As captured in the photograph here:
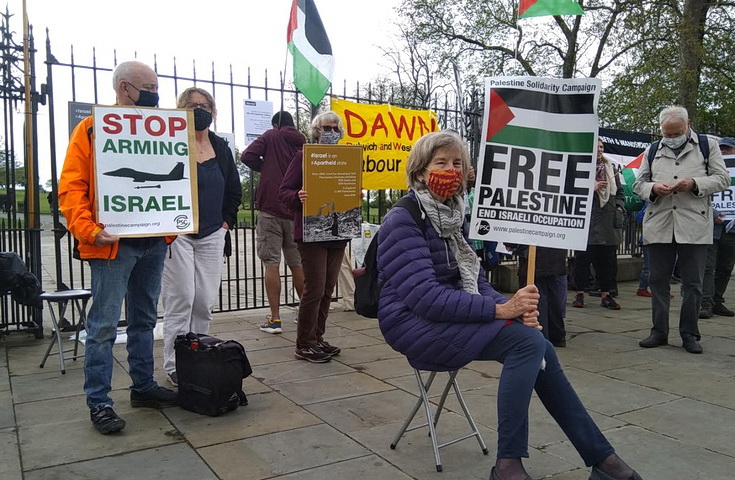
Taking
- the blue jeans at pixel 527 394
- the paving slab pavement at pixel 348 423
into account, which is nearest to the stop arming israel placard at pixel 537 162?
the blue jeans at pixel 527 394

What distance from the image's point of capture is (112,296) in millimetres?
3475

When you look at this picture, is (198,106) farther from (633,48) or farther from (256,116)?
(633,48)

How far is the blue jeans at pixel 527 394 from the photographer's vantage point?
2639mm

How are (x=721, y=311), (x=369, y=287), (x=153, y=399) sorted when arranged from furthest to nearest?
(x=721, y=311) < (x=153, y=399) < (x=369, y=287)

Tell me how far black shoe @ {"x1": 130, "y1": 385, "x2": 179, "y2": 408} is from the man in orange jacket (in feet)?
0.62

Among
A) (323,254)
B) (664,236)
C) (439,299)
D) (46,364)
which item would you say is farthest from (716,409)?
(46,364)

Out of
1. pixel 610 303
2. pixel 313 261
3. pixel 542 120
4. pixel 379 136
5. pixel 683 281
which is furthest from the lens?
pixel 610 303

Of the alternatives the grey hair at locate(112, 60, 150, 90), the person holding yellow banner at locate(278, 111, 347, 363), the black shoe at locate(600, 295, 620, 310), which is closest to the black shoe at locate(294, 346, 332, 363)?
the person holding yellow banner at locate(278, 111, 347, 363)

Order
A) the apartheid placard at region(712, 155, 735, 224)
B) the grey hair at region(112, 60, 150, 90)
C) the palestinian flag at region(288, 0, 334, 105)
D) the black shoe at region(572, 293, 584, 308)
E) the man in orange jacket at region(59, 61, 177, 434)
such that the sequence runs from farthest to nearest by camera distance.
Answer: the black shoe at region(572, 293, 584, 308)
the apartheid placard at region(712, 155, 735, 224)
the palestinian flag at region(288, 0, 334, 105)
the grey hair at region(112, 60, 150, 90)
the man in orange jacket at region(59, 61, 177, 434)

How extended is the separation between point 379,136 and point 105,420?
193 inches

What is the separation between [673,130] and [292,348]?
3.89m

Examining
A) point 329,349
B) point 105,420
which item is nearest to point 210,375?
point 105,420

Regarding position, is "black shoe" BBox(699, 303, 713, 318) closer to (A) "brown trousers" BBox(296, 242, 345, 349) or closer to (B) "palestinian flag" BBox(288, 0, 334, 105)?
(A) "brown trousers" BBox(296, 242, 345, 349)

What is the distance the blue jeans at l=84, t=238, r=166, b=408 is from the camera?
137 inches
